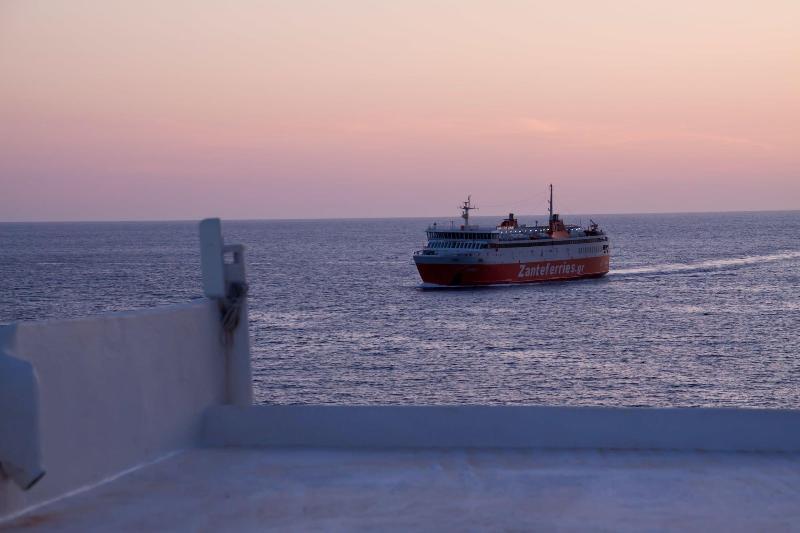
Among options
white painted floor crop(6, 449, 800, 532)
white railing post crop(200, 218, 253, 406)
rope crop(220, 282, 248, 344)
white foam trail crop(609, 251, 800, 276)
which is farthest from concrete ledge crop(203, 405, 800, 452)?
white foam trail crop(609, 251, 800, 276)

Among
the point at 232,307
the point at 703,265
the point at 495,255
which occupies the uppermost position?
the point at 232,307

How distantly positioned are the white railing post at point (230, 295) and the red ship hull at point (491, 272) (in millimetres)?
60902

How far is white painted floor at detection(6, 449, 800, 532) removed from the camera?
368 centimetres

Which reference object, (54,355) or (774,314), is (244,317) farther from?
(774,314)

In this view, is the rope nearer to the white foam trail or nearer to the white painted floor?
the white painted floor

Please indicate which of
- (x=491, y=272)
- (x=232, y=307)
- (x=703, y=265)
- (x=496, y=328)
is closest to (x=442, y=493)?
(x=232, y=307)

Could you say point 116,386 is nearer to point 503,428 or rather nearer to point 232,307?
point 232,307

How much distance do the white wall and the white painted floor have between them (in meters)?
0.12

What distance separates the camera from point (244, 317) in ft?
18.4

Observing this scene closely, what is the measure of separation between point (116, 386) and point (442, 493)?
1.65 meters

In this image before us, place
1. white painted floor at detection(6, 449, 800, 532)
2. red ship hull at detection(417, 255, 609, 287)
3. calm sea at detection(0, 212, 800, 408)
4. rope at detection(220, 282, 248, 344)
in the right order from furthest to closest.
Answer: red ship hull at detection(417, 255, 609, 287) → calm sea at detection(0, 212, 800, 408) → rope at detection(220, 282, 248, 344) → white painted floor at detection(6, 449, 800, 532)

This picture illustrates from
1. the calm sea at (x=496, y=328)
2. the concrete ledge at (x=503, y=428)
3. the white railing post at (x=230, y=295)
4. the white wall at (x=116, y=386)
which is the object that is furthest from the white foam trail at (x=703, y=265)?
the white wall at (x=116, y=386)

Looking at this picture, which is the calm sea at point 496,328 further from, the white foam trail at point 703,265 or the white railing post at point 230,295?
the white railing post at point 230,295

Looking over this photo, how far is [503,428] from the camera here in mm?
5004
